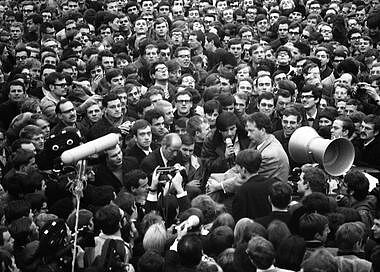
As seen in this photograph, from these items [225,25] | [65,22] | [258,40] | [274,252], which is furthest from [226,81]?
[274,252]

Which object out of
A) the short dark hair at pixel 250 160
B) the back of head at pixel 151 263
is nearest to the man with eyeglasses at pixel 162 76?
the short dark hair at pixel 250 160

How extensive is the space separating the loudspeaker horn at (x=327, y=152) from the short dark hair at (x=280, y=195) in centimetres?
83

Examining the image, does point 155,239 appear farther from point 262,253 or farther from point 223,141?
point 223,141

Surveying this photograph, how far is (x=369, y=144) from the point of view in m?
8.84

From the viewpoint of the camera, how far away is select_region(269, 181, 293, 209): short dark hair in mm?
6320

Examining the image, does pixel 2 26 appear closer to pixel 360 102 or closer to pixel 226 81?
pixel 226 81

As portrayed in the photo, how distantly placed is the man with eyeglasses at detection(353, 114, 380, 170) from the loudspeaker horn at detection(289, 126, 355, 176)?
1.57 metres

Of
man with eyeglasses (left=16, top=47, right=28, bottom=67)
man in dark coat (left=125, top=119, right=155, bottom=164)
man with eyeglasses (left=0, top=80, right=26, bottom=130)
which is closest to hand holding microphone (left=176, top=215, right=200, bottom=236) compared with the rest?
man in dark coat (left=125, top=119, right=155, bottom=164)

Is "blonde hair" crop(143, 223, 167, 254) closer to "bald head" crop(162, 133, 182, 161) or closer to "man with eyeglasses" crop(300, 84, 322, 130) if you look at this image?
"bald head" crop(162, 133, 182, 161)

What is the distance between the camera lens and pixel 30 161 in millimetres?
8016

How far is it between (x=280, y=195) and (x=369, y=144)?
9.46ft

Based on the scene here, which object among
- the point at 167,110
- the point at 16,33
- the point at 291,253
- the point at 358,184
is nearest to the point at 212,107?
the point at 167,110

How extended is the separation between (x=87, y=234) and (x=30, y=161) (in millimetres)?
1908

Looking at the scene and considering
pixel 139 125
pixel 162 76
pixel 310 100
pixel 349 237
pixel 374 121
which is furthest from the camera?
pixel 162 76
